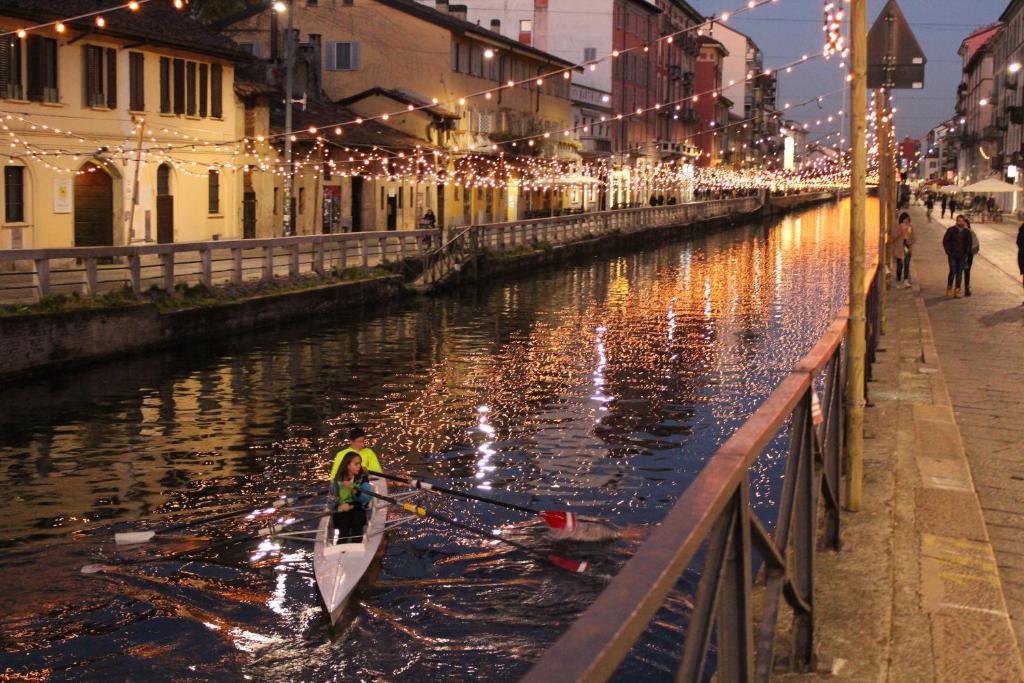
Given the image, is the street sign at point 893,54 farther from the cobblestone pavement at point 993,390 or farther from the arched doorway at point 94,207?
the arched doorway at point 94,207

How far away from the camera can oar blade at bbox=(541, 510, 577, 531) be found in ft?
35.8

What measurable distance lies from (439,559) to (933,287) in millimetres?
22061

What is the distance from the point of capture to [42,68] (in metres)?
33.5

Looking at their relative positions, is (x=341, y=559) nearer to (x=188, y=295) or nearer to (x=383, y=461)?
(x=383, y=461)

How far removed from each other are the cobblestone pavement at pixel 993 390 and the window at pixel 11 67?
2124cm

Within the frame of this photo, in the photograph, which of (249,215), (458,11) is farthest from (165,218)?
(458,11)

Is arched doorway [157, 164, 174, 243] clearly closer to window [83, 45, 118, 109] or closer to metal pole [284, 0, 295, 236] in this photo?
window [83, 45, 118, 109]

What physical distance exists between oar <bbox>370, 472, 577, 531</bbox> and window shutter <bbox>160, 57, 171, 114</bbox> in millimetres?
28833

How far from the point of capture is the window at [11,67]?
31484 mm

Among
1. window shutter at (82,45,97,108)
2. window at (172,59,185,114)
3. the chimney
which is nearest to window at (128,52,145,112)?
window at (172,59,185,114)

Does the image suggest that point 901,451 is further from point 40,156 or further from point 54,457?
point 40,156

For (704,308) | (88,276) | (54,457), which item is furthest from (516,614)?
(704,308)

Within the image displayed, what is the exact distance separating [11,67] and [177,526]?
2399 cm

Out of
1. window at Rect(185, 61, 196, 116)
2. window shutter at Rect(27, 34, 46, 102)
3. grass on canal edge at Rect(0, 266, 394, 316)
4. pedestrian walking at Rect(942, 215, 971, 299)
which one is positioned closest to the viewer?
grass on canal edge at Rect(0, 266, 394, 316)
